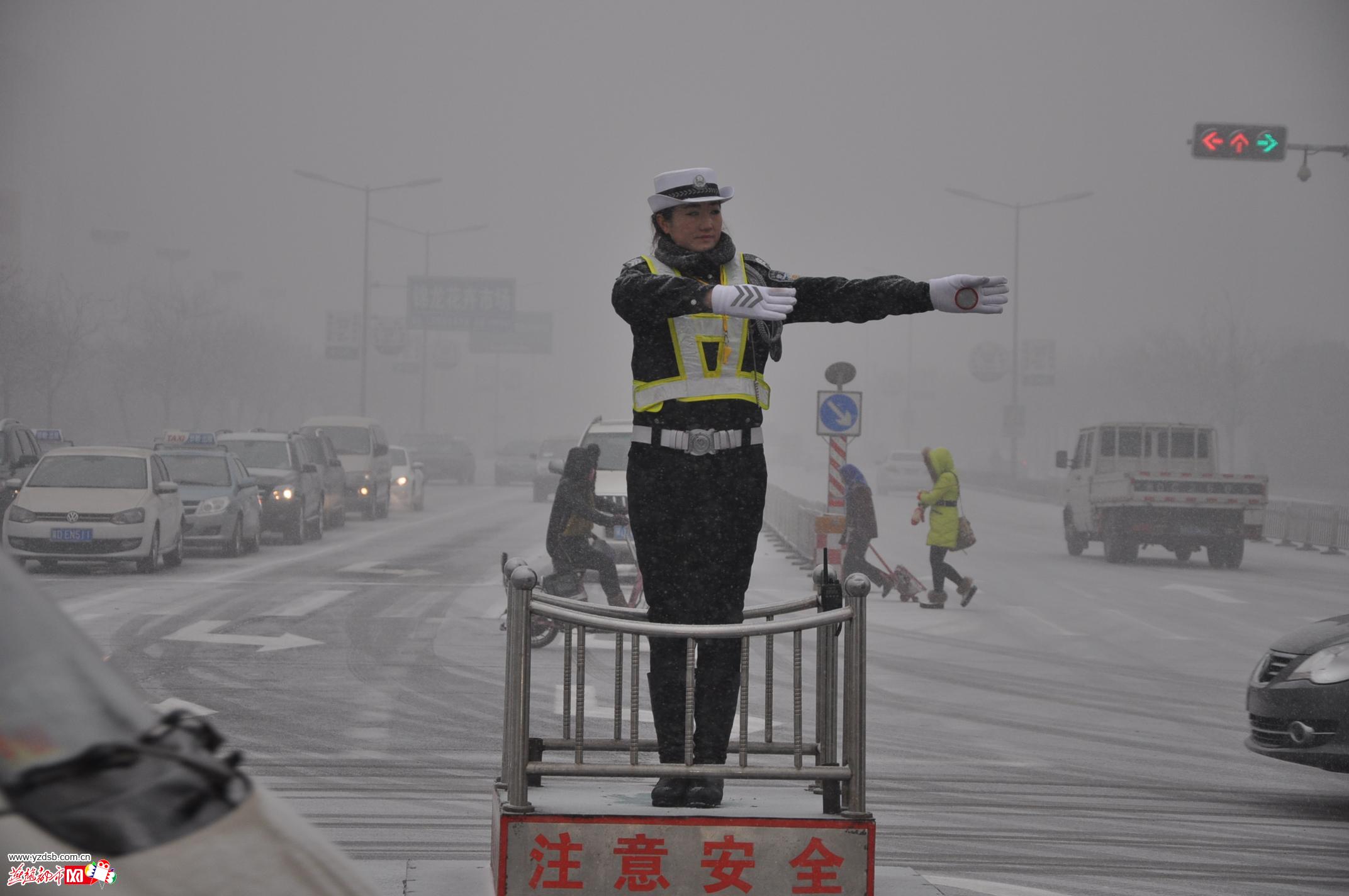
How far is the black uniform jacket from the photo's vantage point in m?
4.65

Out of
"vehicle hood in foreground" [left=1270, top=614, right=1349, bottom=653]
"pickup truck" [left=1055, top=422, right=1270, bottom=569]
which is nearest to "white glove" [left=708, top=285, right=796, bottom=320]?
"vehicle hood in foreground" [left=1270, top=614, right=1349, bottom=653]

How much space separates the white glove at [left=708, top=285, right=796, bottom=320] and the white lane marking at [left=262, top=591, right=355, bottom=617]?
12505 millimetres

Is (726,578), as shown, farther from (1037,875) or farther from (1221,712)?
(1221,712)

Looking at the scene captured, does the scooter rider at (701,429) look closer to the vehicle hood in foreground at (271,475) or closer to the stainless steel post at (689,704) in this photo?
the stainless steel post at (689,704)

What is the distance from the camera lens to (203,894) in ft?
5.58

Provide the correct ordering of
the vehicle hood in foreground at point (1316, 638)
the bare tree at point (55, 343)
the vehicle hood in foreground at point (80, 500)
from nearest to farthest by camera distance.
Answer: the vehicle hood in foreground at point (1316, 638) < the vehicle hood in foreground at point (80, 500) < the bare tree at point (55, 343)

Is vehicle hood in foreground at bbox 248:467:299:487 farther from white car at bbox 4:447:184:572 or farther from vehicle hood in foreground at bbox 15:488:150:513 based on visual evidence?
vehicle hood in foreground at bbox 15:488:150:513

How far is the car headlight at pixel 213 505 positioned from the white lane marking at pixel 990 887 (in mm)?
19635

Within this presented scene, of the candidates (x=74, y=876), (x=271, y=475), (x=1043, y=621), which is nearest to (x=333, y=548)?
(x=271, y=475)

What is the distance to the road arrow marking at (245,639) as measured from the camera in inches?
535

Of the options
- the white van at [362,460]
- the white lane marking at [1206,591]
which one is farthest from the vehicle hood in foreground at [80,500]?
the white van at [362,460]

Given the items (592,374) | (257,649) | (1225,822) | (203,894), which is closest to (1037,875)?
(1225,822)

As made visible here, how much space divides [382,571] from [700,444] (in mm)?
18166

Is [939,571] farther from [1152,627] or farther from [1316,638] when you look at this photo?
[1316,638]
